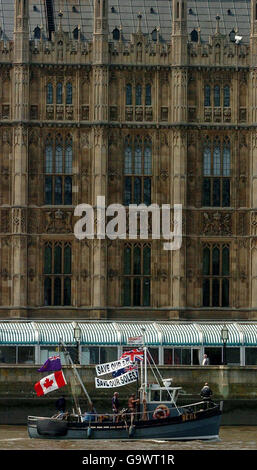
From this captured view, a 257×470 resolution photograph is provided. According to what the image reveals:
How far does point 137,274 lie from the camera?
94.8 metres

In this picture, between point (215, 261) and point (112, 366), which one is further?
point (215, 261)

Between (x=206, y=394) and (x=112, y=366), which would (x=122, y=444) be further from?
(x=206, y=394)

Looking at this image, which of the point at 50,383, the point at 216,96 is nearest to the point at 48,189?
the point at 216,96

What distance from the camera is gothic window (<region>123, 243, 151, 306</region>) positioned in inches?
3733

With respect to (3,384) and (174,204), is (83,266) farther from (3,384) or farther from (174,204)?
(3,384)

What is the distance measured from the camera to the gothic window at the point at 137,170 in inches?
3743

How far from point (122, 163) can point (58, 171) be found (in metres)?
3.68

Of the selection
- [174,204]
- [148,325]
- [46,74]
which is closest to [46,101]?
[46,74]

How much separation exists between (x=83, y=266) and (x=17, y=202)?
5.20 metres

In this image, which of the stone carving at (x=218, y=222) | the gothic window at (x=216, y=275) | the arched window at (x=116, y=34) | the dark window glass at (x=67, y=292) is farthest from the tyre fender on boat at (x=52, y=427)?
the arched window at (x=116, y=34)

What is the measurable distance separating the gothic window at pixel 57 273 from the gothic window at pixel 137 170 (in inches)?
181

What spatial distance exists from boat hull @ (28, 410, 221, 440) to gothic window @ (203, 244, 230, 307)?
969 inches

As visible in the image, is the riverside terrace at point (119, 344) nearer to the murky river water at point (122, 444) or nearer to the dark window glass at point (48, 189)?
the murky river water at point (122, 444)

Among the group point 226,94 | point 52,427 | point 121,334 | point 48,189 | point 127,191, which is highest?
point 226,94
